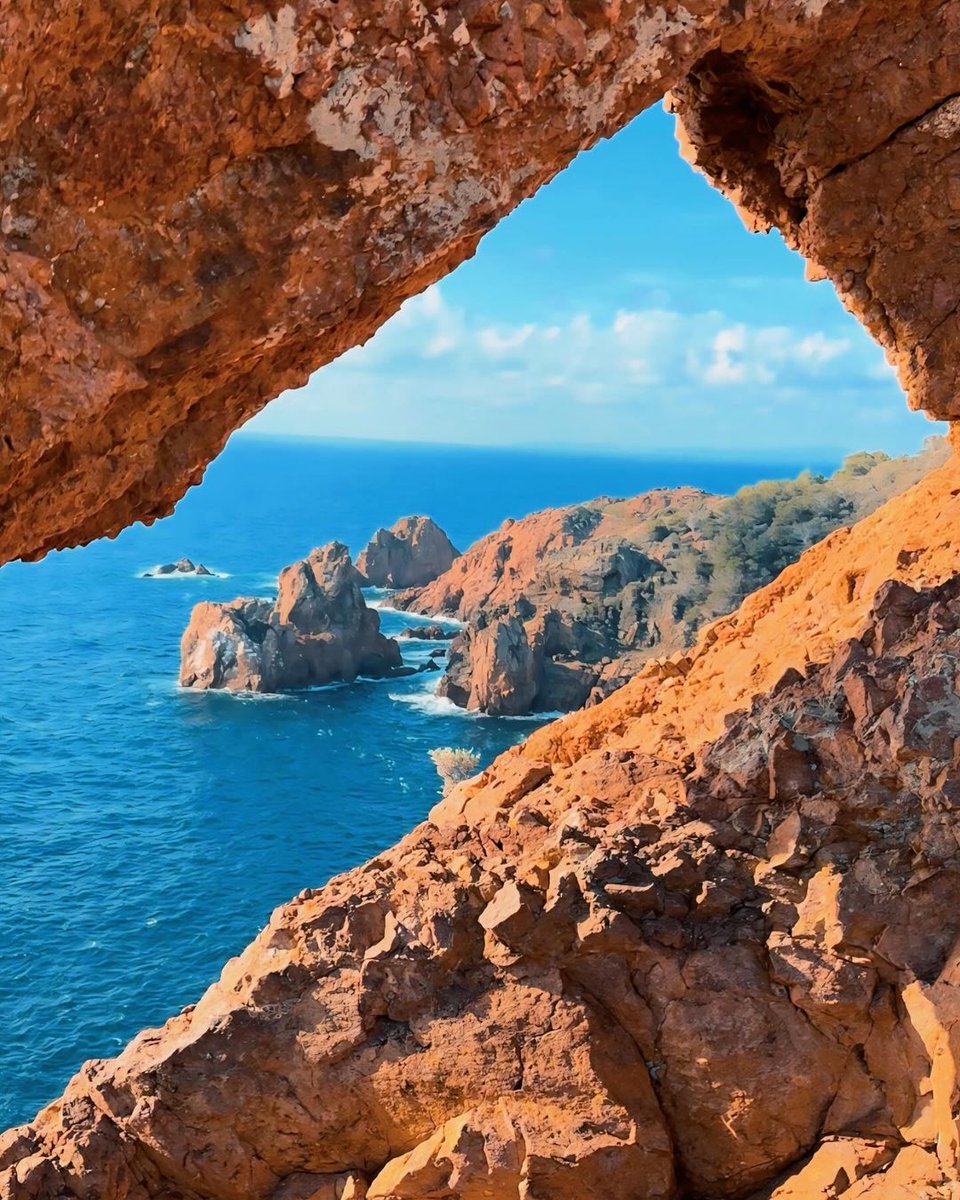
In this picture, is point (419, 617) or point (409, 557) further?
point (409, 557)

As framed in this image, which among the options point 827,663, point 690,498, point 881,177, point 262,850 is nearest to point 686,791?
point 827,663

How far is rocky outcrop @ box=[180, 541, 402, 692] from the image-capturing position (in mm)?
82000

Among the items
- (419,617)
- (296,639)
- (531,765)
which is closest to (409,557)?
(419,617)

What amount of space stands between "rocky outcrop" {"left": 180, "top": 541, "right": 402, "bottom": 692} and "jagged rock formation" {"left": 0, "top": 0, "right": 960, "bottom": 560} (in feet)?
246

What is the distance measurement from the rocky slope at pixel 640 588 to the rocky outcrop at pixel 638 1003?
2460 inches

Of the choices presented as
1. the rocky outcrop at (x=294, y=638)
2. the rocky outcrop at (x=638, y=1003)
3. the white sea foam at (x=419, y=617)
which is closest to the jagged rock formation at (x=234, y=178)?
the rocky outcrop at (x=638, y=1003)

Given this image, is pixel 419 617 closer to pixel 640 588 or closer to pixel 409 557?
pixel 409 557

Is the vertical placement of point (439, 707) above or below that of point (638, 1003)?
below

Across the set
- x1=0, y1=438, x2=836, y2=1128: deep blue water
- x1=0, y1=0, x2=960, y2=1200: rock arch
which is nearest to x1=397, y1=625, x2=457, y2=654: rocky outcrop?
x1=0, y1=438, x2=836, y2=1128: deep blue water

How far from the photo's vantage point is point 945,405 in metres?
11.6

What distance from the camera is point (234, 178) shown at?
7207mm

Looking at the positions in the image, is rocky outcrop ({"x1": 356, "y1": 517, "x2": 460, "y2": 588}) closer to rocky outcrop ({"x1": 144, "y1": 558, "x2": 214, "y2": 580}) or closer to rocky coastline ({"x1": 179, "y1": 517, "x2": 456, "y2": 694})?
rocky outcrop ({"x1": 144, "y1": 558, "x2": 214, "y2": 580})

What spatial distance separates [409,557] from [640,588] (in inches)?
1641

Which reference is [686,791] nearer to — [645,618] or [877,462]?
[645,618]
